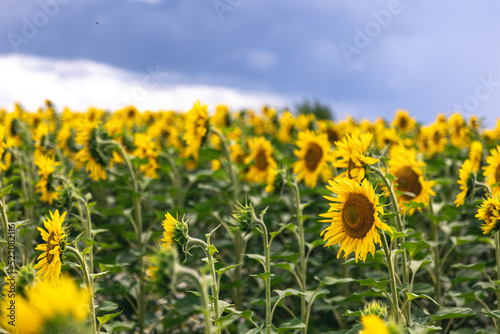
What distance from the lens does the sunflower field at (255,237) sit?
2.36 meters

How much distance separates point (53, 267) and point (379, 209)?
69.0 inches

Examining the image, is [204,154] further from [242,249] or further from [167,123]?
[167,123]

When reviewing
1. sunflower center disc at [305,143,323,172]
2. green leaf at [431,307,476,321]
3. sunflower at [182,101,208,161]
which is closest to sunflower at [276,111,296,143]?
sunflower center disc at [305,143,323,172]

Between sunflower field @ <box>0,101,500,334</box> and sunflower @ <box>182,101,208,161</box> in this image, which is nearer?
sunflower field @ <box>0,101,500,334</box>

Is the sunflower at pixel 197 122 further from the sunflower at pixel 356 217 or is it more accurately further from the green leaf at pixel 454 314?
the green leaf at pixel 454 314

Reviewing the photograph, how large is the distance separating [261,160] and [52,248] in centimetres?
300

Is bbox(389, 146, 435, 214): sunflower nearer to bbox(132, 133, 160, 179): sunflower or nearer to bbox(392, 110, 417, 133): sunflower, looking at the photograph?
bbox(132, 133, 160, 179): sunflower

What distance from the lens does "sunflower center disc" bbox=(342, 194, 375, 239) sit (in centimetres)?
246

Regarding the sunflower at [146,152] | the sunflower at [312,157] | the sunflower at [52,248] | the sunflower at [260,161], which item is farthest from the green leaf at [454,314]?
the sunflower at [146,152]

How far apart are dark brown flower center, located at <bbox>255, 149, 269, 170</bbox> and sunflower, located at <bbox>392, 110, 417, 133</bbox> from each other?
12.0 ft

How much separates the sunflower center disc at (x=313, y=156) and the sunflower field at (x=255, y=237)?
16mm

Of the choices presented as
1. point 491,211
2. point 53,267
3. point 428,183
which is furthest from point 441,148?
point 53,267

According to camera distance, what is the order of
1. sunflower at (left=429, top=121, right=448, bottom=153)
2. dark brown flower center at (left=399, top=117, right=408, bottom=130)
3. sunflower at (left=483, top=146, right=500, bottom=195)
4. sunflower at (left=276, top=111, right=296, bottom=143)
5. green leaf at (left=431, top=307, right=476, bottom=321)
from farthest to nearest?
dark brown flower center at (left=399, top=117, right=408, bottom=130) → sunflower at (left=276, top=111, right=296, bottom=143) → sunflower at (left=429, top=121, right=448, bottom=153) → sunflower at (left=483, top=146, right=500, bottom=195) → green leaf at (left=431, top=307, right=476, bottom=321)

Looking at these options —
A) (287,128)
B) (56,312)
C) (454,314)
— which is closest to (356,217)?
(454,314)
